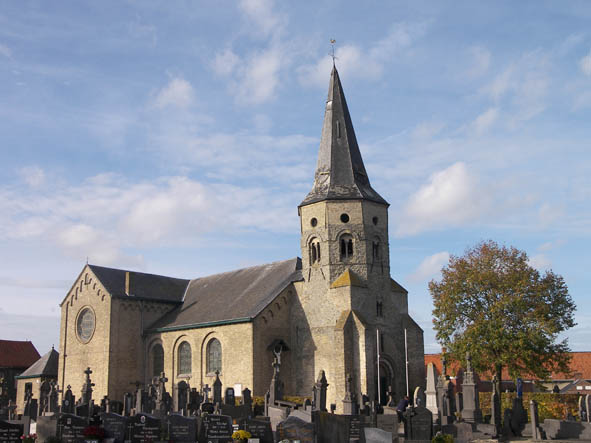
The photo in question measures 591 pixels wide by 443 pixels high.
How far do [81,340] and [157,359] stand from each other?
18.9 ft

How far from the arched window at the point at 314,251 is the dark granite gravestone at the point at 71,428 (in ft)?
71.5

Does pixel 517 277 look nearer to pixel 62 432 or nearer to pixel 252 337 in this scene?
pixel 252 337

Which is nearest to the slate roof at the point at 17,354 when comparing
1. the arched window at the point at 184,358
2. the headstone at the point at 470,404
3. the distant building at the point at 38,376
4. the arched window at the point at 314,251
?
the distant building at the point at 38,376

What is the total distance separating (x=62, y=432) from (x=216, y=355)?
72.4 ft

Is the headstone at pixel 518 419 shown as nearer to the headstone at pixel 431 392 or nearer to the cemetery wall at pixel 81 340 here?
the headstone at pixel 431 392

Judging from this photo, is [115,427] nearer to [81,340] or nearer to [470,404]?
[470,404]

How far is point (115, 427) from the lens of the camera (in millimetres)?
16203

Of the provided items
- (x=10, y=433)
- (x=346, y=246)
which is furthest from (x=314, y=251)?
(x=10, y=433)

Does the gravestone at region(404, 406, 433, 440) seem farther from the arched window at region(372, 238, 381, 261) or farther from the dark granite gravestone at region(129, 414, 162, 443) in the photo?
the arched window at region(372, 238, 381, 261)

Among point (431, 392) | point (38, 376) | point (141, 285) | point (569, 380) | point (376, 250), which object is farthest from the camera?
point (569, 380)

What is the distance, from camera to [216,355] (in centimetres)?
3803

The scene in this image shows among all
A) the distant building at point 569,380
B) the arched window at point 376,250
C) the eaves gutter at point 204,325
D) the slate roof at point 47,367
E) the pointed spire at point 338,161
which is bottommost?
the distant building at point 569,380

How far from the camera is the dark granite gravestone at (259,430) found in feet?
55.8

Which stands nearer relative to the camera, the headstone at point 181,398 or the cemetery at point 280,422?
the cemetery at point 280,422
